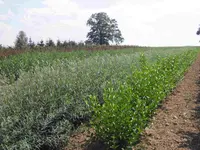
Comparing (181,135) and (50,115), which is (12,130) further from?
(181,135)

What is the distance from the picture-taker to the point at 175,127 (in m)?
5.07

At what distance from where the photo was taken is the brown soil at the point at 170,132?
4.16 m

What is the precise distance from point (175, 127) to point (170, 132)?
375 millimetres

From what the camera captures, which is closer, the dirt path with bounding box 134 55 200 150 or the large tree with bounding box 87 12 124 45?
the dirt path with bounding box 134 55 200 150

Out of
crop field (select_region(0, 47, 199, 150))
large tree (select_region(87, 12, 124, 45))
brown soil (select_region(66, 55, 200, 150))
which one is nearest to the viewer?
crop field (select_region(0, 47, 199, 150))

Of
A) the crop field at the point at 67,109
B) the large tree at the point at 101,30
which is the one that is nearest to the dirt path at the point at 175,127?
the crop field at the point at 67,109

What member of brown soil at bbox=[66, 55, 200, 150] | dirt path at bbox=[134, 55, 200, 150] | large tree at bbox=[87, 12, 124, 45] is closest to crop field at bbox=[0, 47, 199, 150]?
brown soil at bbox=[66, 55, 200, 150]

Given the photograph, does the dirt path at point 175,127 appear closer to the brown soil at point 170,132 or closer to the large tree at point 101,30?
the brown soil at point 170,132

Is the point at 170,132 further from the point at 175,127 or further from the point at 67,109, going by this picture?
the point at 67,109

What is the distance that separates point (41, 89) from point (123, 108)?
5.86 feet

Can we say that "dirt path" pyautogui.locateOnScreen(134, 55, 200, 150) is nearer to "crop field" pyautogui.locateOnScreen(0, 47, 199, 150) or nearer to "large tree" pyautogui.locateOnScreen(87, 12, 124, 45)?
"crop field" pyautogui.locateOnScreen(0, 47, 199, 150)

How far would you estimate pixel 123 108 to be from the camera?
3.54 meters

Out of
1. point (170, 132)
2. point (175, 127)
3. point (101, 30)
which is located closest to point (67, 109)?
point (170, 132)

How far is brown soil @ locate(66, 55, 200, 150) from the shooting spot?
4157mm
